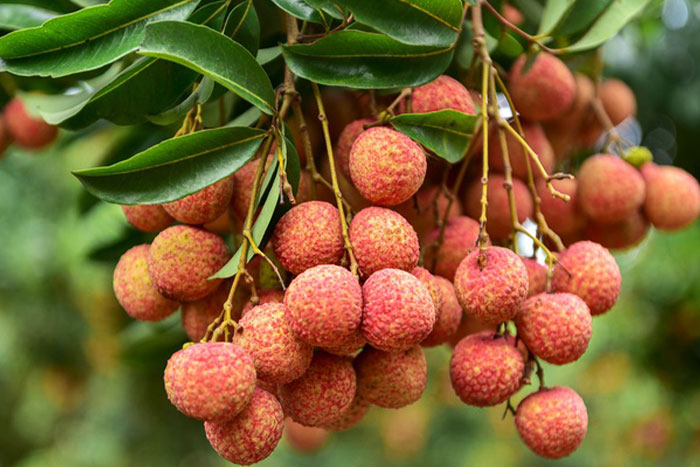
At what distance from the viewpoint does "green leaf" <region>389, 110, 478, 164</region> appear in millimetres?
724

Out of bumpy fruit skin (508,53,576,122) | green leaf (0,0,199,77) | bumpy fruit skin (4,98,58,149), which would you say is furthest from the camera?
bumpy fruit skin (4,98,58,149)

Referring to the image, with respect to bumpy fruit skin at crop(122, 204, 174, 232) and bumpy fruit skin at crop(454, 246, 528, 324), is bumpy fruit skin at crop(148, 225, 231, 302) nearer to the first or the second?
bumpy fruit skin at crop(122, 204, 174, 232)

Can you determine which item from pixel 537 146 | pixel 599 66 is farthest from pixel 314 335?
pixel 599 66

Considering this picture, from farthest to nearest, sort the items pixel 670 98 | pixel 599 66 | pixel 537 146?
pixel 670 98
pixel 599 66
pixel 537 146

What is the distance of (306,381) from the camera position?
27.2 inches

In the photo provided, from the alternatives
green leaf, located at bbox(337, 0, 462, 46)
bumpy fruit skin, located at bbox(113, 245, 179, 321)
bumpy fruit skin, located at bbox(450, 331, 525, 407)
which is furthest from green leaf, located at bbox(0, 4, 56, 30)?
bumpy fruit skin, located at bbox(450, 331, 525, 407)

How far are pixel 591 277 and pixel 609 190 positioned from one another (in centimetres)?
25

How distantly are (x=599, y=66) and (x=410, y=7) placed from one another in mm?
565

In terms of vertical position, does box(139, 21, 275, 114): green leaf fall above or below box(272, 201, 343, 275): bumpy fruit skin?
above

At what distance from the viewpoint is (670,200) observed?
1026mm

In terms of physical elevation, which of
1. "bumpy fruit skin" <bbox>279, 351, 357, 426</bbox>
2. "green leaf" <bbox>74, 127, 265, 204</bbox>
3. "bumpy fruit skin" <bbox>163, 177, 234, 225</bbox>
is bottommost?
"bumpy fruit skin" <bbox>279, 351, 357, 426</bbox>

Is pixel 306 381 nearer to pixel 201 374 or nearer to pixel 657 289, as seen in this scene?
pixel 201 374

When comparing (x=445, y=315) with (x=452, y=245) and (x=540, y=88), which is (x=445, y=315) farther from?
(x=540, y=88)

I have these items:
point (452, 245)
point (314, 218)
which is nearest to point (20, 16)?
point (314, 218)
